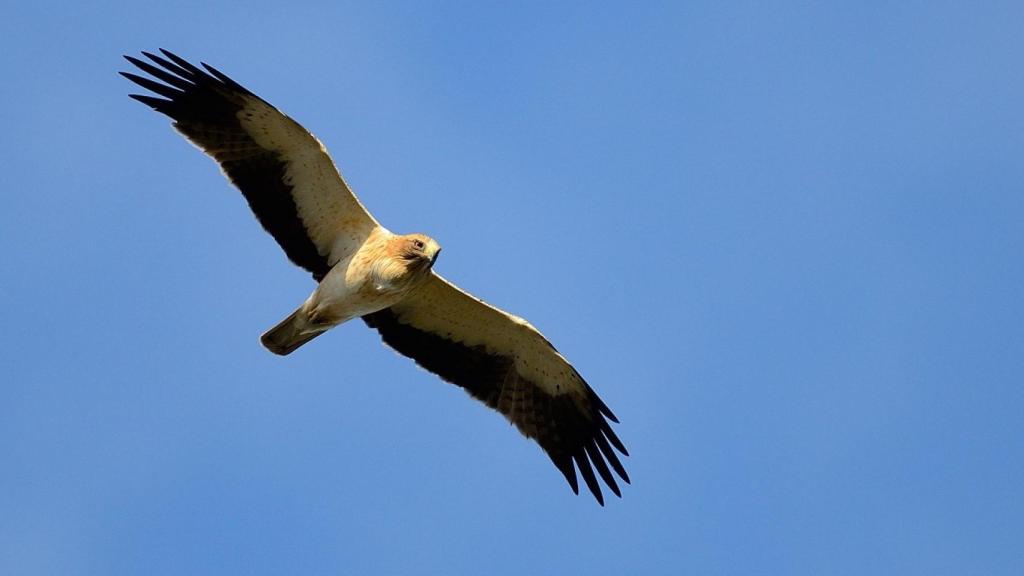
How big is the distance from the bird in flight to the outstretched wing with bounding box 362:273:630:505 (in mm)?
11

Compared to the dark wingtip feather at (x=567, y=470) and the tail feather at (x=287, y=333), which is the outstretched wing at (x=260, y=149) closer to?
the tail feather at (x=287, y=333)

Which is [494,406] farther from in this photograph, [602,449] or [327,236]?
[327,236]

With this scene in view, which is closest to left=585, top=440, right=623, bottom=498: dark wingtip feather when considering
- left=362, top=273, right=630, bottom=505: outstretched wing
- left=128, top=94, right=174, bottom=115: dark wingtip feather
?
left=362, top=273, right=630, bottom=505: outstretched wing

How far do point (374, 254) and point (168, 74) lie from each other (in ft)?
8.99

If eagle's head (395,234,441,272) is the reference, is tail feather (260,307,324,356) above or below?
below

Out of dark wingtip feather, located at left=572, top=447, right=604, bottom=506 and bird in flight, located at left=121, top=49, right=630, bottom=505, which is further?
dark wingtip feather, located at left=572, top=447, right=604, bottom=506

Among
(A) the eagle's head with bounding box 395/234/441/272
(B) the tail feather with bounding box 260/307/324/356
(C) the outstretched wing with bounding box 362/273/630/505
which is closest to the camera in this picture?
(A) the eagle's head with bounding box 395/234/441/272

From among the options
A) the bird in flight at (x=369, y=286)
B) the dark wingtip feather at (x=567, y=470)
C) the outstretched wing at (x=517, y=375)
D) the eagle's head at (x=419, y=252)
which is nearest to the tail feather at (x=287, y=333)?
the bird in flight at (x=369, y=286)

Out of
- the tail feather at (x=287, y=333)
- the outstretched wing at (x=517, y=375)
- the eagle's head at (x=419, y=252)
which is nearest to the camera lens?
the eagle's head at (x=419, y=252)

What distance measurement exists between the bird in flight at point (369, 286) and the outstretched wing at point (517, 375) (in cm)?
1

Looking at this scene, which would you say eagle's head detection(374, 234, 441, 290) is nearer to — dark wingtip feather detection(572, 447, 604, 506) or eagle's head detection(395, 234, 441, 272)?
eagle's head detection(395, 234, 441, 272)

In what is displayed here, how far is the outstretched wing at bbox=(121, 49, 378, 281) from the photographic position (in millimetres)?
16094

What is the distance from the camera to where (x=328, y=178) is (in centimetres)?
1622

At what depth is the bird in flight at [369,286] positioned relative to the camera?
16.1 metres
